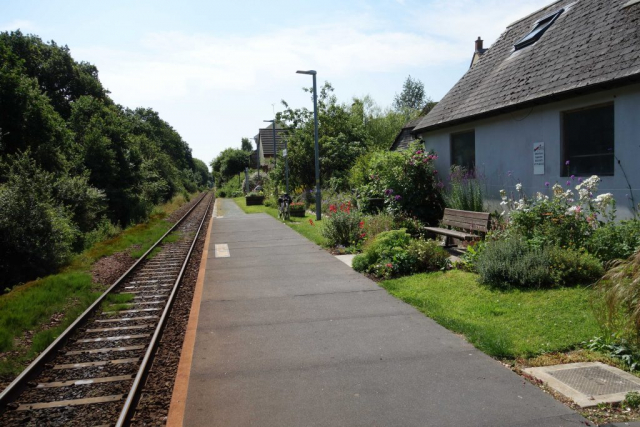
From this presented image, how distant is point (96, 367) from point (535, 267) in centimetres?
598

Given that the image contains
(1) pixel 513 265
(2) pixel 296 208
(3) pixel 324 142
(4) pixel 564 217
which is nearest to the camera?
(1) pixel 513 265

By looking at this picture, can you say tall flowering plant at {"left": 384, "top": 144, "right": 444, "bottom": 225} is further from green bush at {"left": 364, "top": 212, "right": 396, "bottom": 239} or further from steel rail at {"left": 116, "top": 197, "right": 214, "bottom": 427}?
steel rail at {"left": 116, "top": 197, "right": 214, "bottom": 427}

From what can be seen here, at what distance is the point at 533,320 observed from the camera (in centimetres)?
594

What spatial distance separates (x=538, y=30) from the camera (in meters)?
12.5

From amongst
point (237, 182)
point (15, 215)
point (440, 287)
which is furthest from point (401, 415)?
point (237, 182)

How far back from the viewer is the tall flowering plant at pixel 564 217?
789 centimetres

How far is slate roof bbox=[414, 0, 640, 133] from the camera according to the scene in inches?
338

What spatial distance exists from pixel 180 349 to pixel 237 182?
7133 cm

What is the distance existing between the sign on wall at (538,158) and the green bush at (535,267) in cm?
300

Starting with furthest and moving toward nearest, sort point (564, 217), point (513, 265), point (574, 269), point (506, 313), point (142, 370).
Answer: point (564, 217)
point (513, 265)
point (574, 269)
point (506, 313)
point (142, 370)

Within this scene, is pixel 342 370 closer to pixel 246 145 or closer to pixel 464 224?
pixel 464 224

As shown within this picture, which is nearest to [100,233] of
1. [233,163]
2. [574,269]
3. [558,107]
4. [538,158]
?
[538,158]

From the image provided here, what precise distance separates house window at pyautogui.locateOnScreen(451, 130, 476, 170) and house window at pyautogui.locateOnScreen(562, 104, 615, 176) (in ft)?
10.6

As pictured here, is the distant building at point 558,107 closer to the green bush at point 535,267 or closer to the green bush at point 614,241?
the green bush at point 614,241
